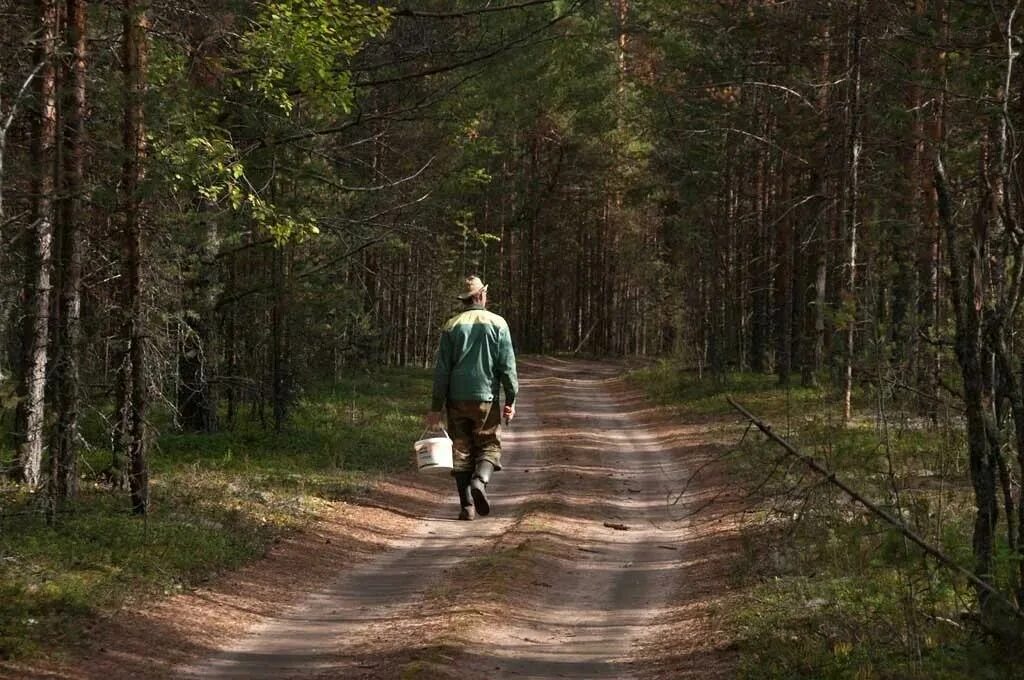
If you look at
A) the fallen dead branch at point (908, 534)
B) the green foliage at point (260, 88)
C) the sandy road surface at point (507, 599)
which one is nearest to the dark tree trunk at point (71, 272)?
the green foliage at point (260, 88)

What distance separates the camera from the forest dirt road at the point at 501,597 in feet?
27.0

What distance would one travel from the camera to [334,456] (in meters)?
19.9

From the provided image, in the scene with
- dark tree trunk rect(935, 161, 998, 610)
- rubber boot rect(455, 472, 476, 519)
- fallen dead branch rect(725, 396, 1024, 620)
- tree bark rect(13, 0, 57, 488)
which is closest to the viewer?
fallen dead branch rect(725, 396, 1024, 620)

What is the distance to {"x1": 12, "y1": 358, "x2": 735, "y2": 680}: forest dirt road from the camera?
27.0ft

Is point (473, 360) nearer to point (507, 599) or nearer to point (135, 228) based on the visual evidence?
point (135, 228)

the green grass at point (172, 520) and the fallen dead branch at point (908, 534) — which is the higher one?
the fallen dead branch at point (908, 534)

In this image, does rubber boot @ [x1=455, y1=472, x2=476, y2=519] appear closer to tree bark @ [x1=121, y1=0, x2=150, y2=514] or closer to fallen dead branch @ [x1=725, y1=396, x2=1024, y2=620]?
tree bark @ [x1=121, y1=0, x2=150, y2=514]

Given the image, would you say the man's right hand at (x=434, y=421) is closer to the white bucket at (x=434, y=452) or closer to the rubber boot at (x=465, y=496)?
the white bucket at (x=434, y=452)

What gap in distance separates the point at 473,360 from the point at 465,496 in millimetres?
1734

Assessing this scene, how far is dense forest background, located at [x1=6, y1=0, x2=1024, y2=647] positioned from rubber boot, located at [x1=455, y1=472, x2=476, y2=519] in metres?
3.70

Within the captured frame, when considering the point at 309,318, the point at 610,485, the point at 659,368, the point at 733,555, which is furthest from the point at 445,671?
the point at 659,368

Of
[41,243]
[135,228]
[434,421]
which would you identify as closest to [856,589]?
[434,421]

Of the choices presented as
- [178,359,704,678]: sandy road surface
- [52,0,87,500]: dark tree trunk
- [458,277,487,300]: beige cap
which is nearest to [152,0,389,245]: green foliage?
[52,0,87,500]: dark tree trunk

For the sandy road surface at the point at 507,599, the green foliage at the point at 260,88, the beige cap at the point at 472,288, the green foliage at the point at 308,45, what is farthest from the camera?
the green foliage at the point at 308,45
